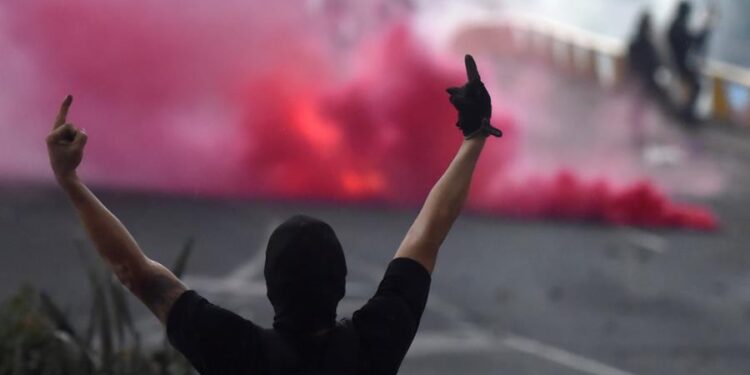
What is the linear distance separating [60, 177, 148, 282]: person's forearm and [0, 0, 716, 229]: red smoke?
4.31 m

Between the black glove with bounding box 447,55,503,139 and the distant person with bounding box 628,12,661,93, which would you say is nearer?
the black glove with bounding box 447,55,503,139

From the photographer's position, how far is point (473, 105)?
6.23ft

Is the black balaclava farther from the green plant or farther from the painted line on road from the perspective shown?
the painted line on road

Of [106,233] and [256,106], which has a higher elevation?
[256,106]

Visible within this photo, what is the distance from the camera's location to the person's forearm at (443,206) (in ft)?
5.88

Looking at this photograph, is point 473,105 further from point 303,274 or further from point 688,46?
point 688,46

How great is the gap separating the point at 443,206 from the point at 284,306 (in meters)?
0.34

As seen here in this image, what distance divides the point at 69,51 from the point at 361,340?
4.68m

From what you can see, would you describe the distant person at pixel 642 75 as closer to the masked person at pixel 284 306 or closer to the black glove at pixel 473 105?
the black glove at pixel 473 105

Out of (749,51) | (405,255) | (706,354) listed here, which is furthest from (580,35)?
(405,255)

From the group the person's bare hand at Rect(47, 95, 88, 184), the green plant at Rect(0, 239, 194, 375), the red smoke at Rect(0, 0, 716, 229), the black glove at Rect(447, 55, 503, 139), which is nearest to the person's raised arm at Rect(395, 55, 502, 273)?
the black glove at Rect(447, 55, 503, 139)

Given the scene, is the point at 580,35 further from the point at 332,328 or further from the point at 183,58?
the point at 332,328

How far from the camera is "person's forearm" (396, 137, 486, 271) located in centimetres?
179

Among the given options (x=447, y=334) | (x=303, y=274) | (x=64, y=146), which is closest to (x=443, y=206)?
(x=303, y=274)
